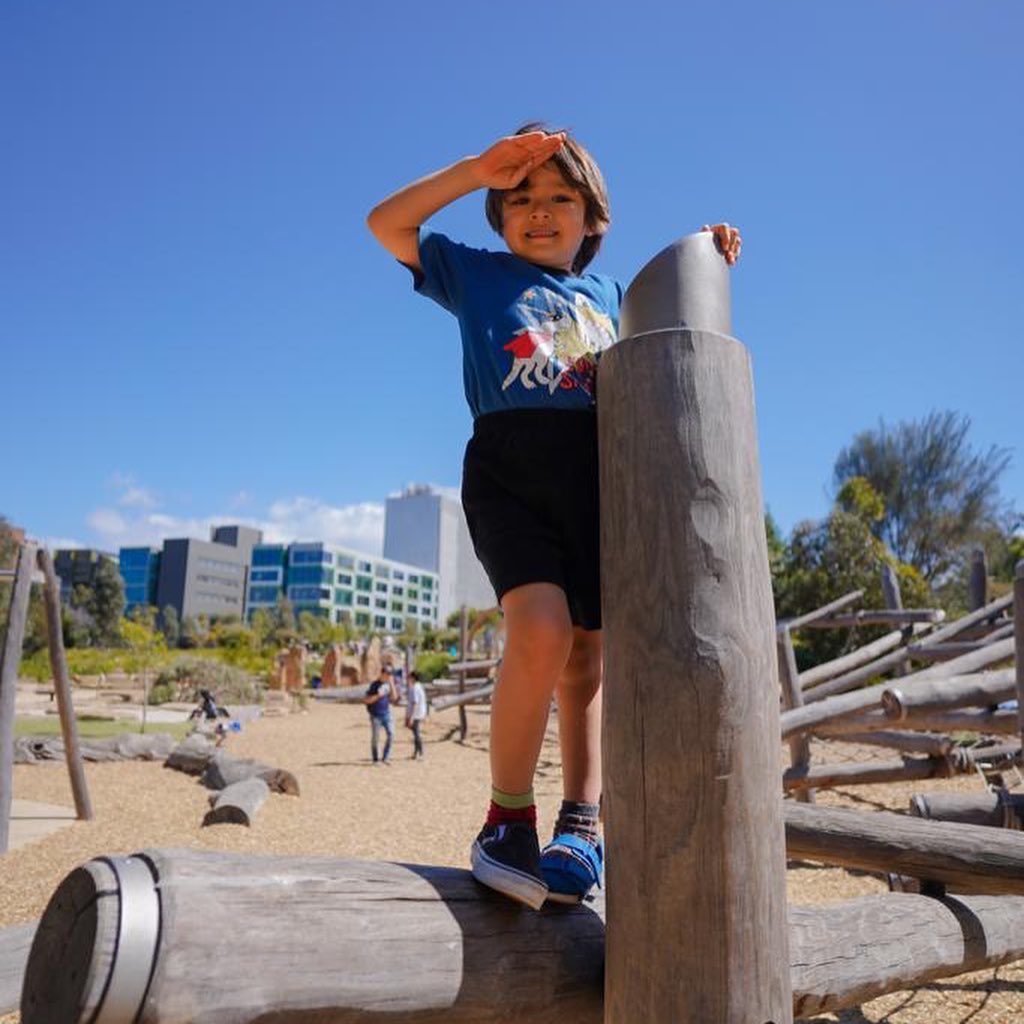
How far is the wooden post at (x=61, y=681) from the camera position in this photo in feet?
24.6

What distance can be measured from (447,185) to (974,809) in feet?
10.6

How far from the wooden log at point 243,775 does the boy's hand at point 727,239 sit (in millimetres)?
9663

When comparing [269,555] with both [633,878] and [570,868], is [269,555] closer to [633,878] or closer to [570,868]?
[570,868]

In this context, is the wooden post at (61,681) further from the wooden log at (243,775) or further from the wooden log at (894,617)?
the wooden log at (894,617)

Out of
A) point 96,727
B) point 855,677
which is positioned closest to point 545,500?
point 855,677

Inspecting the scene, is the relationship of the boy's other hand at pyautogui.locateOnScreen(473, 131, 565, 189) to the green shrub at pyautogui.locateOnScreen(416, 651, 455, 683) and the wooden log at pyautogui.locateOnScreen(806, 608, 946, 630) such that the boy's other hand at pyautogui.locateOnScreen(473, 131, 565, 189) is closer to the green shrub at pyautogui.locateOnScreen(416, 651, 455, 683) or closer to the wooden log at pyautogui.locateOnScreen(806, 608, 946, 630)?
the wooden log at pyautogui.locateOnScreen(806, 608, 946, 630)

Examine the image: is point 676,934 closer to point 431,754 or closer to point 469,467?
point 469,467

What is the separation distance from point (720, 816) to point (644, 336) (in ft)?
2.70

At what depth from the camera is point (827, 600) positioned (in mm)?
22562

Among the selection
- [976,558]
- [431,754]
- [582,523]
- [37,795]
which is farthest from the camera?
[431,754]

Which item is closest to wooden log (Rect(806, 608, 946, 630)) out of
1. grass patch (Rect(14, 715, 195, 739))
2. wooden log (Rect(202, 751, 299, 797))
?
wooden log (Rect(202, 751, 299, 797))

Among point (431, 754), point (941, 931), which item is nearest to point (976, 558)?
point (431, 754)

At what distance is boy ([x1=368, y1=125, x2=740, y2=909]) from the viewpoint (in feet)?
5.41

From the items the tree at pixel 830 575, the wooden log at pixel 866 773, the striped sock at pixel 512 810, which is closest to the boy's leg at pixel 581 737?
the striped sock at pixel 512 810
